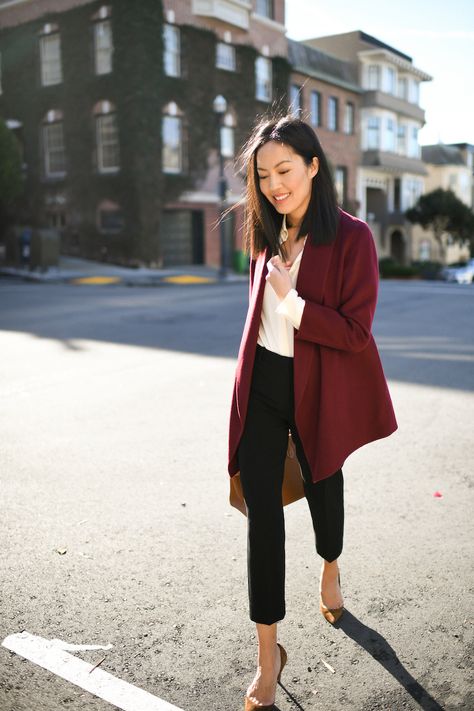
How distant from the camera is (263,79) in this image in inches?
1358

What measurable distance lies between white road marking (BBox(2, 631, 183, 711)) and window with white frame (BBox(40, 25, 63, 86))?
105 feet

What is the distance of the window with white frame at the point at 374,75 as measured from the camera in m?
44.3

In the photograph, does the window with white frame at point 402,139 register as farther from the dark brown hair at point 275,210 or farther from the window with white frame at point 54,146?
the dark brown hair at point 275,210

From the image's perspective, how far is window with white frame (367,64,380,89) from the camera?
44.3 meters

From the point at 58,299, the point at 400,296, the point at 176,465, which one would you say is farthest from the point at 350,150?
the point at 176,465

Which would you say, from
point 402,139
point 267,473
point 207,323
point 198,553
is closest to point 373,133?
point 402,139

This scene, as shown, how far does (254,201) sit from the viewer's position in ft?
8.91

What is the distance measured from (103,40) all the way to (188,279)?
11107 mm

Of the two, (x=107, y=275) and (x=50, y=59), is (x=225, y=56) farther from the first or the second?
(x=107, y=275)

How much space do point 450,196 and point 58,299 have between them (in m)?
34.5

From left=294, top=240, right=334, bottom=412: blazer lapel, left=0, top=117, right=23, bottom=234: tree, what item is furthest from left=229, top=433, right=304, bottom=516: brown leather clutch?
left=0, top=117, right=23, bottom=234: tree

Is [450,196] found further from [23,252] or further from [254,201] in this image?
[254,201]

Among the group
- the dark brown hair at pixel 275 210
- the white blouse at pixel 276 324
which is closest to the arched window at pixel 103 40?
the dark brown hair at pixel 275 210

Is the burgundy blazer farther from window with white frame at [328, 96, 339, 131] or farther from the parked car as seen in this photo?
window with white frame at [328, 96, 339, 131]
